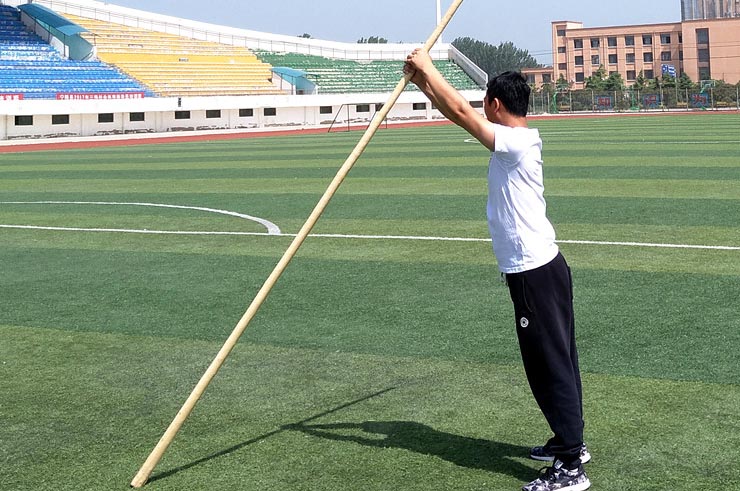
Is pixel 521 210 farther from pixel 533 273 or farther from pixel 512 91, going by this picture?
pixel 512 91

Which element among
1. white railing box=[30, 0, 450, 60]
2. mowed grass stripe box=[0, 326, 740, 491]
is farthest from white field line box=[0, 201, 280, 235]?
white railing box=[30, 0, 450, 60]

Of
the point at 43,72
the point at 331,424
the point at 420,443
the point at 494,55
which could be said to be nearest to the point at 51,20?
the point at 43,72

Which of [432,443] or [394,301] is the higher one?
[394,301]

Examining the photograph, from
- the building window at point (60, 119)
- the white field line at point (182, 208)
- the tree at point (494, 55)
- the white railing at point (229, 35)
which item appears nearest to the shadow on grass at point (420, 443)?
the white field line at point (182, 208)

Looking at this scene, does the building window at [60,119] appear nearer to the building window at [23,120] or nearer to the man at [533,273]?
the building window at [23,120]

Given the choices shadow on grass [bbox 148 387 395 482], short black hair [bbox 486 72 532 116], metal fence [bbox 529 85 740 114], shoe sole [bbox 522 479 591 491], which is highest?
metal fence [bbox 529 85 740 114]

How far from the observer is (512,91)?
4.49 metres

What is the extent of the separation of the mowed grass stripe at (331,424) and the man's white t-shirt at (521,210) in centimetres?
104

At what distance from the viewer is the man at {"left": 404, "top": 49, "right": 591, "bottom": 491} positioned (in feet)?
14.6

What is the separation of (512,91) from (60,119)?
48244 millimetres

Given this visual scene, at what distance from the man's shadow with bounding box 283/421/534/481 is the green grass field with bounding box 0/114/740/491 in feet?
0.05

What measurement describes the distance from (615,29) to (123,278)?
128 meters

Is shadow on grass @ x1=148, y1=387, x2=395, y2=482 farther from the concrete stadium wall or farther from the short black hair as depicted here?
the concrete stadium wall

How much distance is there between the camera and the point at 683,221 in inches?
486
